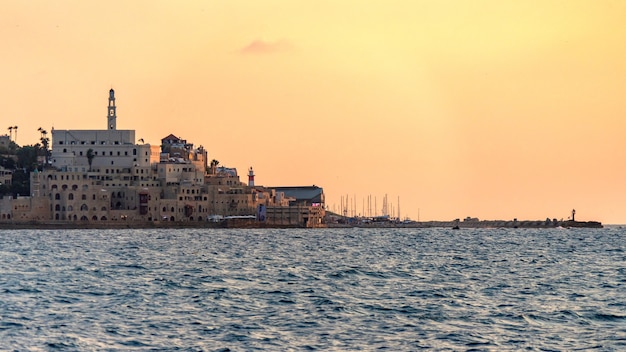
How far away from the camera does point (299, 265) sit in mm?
81562

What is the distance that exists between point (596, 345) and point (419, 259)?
5184 centimetres

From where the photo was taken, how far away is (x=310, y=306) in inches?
1991

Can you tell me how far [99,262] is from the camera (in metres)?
84.5

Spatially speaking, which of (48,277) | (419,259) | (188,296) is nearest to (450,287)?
(188,296)

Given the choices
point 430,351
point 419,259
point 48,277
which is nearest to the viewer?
point 430,351

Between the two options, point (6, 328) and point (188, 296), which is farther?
point (188, 296)

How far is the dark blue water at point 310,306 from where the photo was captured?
4075 cm

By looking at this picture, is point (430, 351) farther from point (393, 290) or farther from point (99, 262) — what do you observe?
point (99, 262)

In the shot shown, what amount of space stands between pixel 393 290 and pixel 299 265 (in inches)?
914

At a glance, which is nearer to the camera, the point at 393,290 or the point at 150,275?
the point at 393,290

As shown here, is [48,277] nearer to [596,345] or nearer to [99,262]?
[99,262]

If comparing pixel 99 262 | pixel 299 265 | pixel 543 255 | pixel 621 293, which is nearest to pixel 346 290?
pixel 621 293

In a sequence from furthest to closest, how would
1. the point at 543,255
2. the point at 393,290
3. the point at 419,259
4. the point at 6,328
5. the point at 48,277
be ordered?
the point at 543,255
the point at 419,259
the point at 48,277
the point at 393,290
the point at 6,328

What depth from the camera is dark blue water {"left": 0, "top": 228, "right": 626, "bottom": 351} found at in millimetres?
40750
